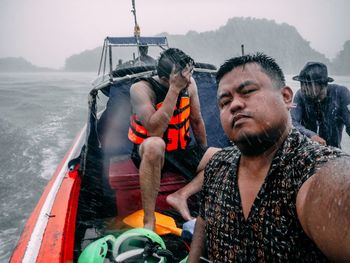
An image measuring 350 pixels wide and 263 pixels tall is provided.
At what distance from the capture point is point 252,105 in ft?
3.85

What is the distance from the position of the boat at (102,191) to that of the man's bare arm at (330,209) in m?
1.37

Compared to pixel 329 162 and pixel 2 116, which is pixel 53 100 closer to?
pixel 2 116

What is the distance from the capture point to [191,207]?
10.4ft

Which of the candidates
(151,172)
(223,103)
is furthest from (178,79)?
(223,103)

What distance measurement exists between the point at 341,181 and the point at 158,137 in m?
2.00

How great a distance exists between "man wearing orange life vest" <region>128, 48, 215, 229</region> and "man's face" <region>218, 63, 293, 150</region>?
4.47 feet

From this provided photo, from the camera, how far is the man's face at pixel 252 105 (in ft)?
3.67

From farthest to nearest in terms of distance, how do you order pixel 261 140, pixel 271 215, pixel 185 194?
pixel 185 194, pixel 261 140, pixel 271 215

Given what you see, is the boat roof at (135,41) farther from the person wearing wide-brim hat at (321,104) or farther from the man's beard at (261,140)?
the man's beard at (261,140)

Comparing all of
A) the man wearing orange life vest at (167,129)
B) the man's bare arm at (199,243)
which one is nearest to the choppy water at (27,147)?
the man wearing orange life vest at (167,129)

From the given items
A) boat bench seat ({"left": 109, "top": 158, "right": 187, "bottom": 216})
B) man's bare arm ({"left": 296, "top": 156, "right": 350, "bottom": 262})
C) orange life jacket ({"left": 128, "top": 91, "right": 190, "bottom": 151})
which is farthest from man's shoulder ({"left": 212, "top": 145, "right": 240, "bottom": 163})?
boat bench seat ({"left": 109, "top": 158, "right": 187, "bottom": 216})

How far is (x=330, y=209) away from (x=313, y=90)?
10.9 feet

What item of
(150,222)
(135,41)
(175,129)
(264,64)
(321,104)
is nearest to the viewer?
(264,64)

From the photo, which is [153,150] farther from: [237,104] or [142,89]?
[237,104]
